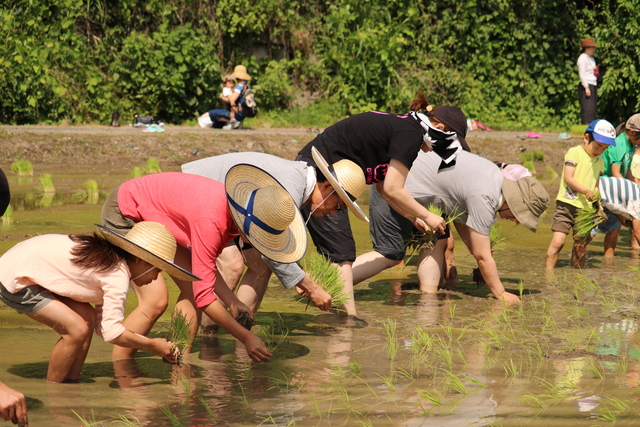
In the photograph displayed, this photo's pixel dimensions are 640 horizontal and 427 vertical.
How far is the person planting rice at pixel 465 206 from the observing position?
212 inches

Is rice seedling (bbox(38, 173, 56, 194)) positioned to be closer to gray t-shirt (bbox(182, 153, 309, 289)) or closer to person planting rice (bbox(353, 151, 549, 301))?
person planting rice (bbox(353, 151, 549, 301))

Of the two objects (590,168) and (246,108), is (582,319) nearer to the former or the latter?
(590,168)

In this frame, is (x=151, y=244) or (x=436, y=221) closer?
(x=151, y=244)

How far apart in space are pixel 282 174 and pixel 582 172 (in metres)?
3.48

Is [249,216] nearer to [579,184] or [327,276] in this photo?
[327,276]

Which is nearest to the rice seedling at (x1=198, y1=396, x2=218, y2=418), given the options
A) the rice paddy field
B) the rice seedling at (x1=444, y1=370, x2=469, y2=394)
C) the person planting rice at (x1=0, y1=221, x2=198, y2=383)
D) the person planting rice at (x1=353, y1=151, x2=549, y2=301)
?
the rice paddy field

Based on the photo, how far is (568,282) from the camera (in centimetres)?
619

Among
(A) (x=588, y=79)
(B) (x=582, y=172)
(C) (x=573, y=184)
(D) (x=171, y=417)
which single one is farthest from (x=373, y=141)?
(A) (x=588, y=79)

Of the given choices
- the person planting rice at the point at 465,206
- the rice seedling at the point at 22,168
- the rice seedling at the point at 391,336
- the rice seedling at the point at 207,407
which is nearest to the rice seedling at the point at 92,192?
the rice seedling at the point at 22,168

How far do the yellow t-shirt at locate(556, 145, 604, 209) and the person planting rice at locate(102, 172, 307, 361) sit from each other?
340 centimetres

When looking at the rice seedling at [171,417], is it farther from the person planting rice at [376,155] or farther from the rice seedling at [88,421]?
the person planting rice at [376,155]

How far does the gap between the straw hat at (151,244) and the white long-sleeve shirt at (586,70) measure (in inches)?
482

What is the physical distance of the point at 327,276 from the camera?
4.80m

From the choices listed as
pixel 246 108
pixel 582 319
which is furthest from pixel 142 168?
pixel 582 319
